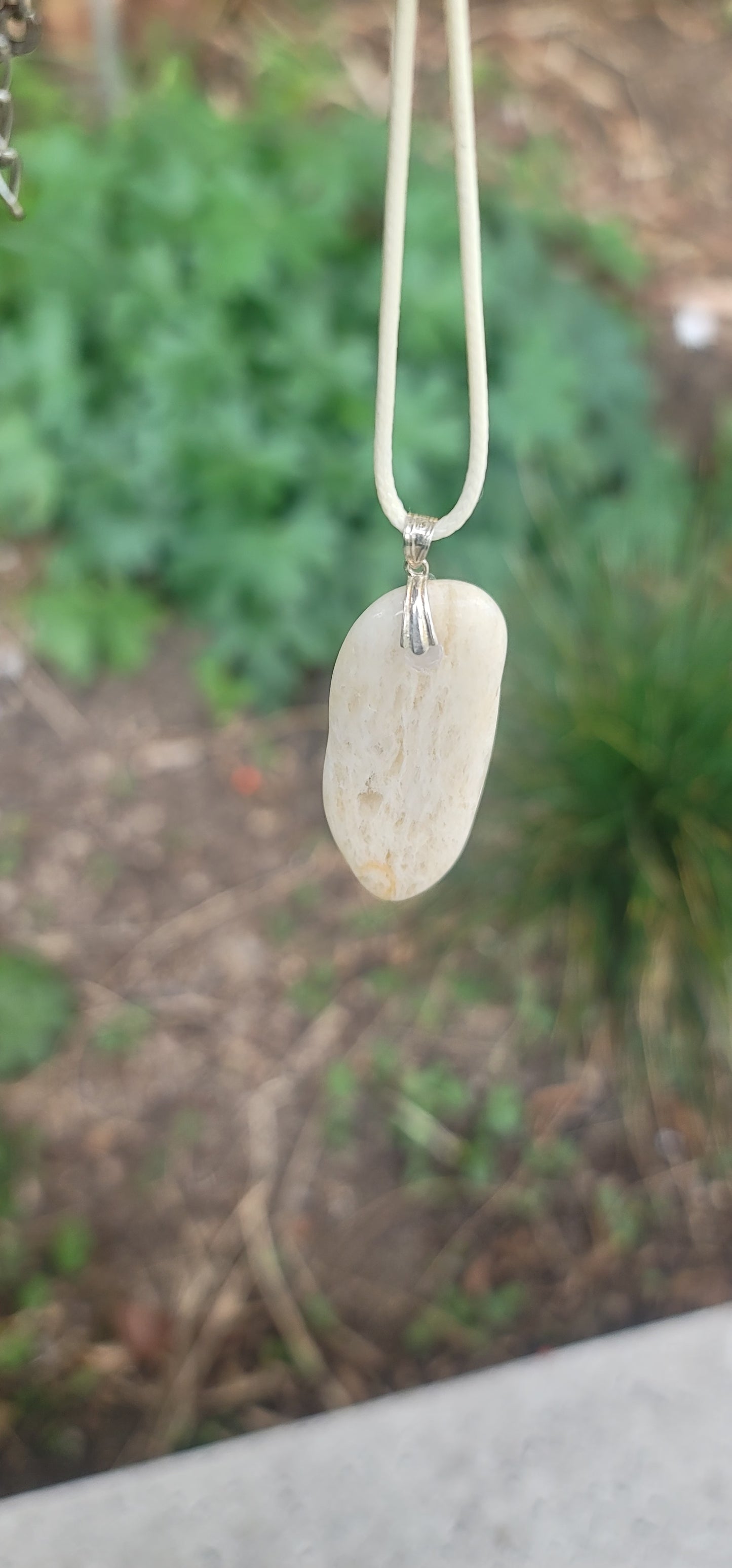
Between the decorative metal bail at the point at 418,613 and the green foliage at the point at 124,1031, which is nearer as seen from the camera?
the decorative metal bail at the point at 418,613

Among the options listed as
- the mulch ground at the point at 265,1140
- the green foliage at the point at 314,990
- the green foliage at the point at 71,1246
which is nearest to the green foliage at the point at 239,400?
the mulch ground at the point at 265,1140

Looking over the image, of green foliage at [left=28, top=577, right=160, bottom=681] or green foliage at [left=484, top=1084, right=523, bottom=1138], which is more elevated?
green foliage at [left=28, top=577, right=160, bottom=681]

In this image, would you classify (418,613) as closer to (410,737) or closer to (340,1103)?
(410,737)

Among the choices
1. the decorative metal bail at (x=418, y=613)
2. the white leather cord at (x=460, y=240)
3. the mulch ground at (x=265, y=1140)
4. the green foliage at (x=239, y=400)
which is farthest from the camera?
the green foliage at (x=239, y=400)

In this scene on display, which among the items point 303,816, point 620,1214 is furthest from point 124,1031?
point 620,1214

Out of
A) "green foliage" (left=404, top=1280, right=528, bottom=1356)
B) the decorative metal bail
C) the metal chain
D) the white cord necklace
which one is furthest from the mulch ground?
the metal chain

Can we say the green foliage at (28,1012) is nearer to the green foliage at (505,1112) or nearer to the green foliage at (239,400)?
the green foliage at (239,400)

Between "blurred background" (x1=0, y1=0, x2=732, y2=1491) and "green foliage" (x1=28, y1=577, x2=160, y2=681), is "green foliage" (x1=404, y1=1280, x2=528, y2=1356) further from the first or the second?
"green foliage" (x1=28, y1=577, x2=160, y2=681)

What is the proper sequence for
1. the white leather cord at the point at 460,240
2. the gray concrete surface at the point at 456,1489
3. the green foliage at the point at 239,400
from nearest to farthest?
1. the white leather cord at the point at 460,240
2. the gray concrete surface at the point at 456,1489
3. the green foliage at the point at 239,400
